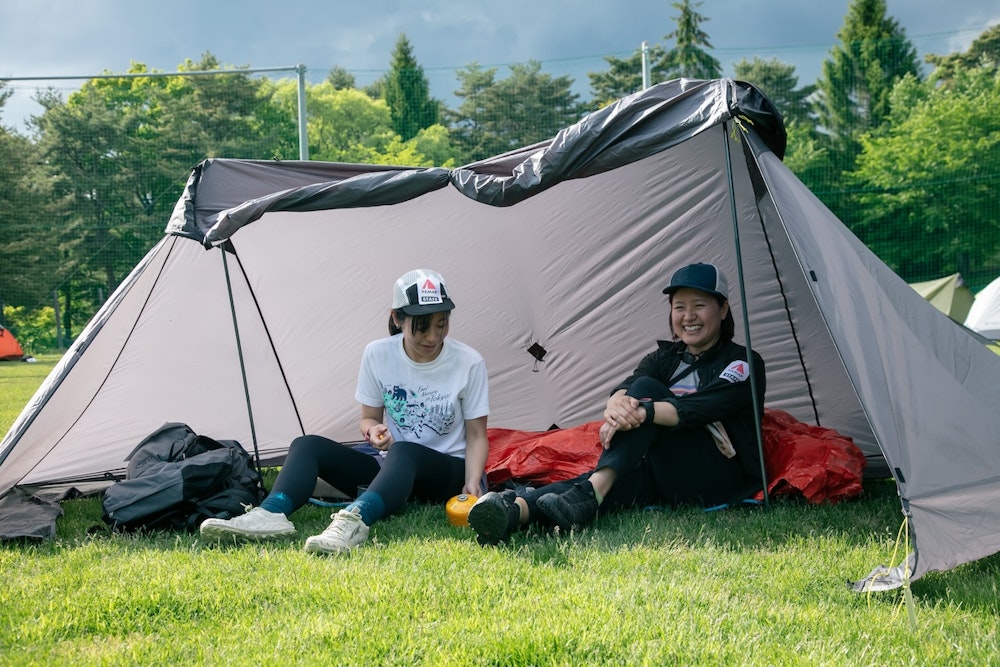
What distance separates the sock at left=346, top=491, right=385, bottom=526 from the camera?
9.84 feet

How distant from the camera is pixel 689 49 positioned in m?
30.6

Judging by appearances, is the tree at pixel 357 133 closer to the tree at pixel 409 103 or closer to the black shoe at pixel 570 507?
the tree at pixel 409 103

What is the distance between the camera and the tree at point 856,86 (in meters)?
24.1

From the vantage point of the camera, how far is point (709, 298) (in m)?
3.36

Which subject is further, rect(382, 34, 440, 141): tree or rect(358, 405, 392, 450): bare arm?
rect(382, 34, 440, 141): tree

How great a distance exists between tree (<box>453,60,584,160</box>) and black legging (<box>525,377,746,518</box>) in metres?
18.9

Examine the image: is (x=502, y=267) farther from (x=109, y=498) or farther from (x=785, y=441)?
(x=109, y=498)

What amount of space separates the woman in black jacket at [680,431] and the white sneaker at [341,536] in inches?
13.5

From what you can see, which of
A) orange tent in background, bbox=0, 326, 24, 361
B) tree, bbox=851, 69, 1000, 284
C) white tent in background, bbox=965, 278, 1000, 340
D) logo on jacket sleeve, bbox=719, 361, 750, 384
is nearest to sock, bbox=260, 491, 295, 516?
logo on jacket sleeve, bbox=719, 361, 750, 384

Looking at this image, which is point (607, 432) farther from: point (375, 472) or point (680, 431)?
point (375, 472)

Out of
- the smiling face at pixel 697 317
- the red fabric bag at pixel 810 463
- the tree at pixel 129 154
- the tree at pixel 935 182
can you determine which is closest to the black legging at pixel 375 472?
the smiling face at pixel 697 317

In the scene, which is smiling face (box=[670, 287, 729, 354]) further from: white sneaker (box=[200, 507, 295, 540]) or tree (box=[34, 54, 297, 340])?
tree (box=[34, 54, 297, 340])

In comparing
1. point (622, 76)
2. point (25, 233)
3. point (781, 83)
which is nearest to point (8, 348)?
point (25, 233)

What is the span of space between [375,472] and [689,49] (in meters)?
29.5
